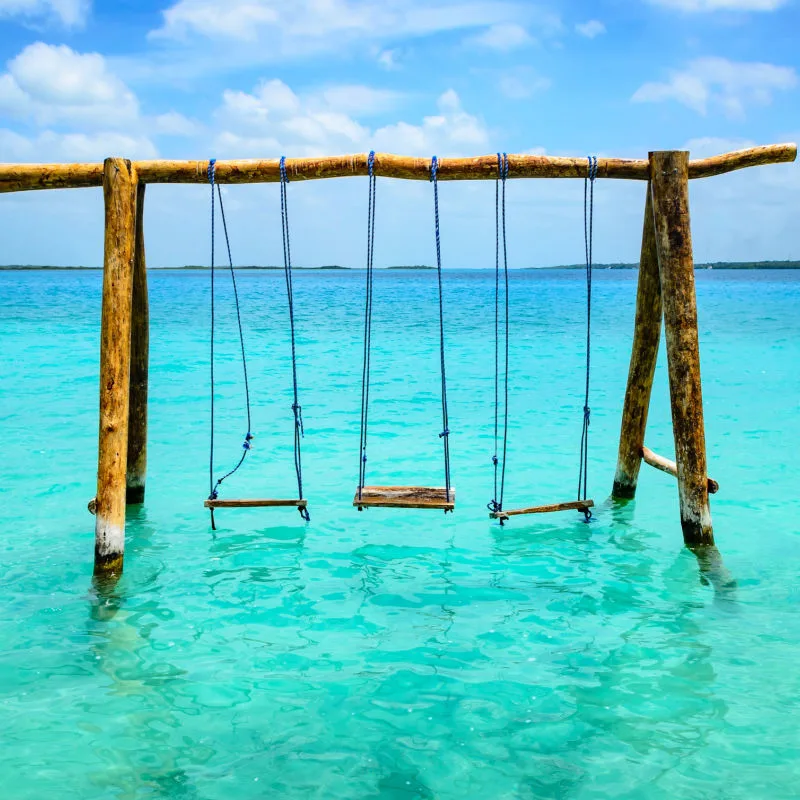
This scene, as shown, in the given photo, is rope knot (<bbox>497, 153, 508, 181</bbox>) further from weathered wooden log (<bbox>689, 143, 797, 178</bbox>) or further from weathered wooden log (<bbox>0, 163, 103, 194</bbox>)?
weathered wooden log (<bbox>0, 163, 103, 194</bbox>)

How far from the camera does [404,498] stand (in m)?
6.35

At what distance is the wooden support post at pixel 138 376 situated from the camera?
7195mm

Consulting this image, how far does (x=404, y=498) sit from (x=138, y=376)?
2.98 metres

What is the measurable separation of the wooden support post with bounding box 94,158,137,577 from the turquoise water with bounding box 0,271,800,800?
84cm

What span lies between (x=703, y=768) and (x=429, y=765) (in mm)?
1401

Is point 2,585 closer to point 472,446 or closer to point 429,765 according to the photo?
point 429,765

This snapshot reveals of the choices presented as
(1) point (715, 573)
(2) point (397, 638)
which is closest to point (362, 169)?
(2) point (397, 638)

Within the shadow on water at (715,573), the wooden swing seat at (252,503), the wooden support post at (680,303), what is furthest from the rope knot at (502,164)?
the shadow on water at (715,573)

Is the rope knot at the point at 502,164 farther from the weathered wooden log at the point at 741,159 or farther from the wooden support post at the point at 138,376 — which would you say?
the wooden support post at the point at 138,376

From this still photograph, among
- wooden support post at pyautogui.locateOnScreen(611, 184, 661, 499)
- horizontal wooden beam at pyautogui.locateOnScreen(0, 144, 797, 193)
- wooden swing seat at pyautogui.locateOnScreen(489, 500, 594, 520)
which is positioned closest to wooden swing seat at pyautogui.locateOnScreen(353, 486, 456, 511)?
wooden swing seat at pyautogui.locateOnScreen(489, 500, 594, 520)

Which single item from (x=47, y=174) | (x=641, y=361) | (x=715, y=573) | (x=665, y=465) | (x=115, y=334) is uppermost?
(x=47, y=174)

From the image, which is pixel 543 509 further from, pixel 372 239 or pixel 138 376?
pixel 138 376

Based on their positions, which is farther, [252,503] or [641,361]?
[641,361]

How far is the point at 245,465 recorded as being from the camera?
435 inches
